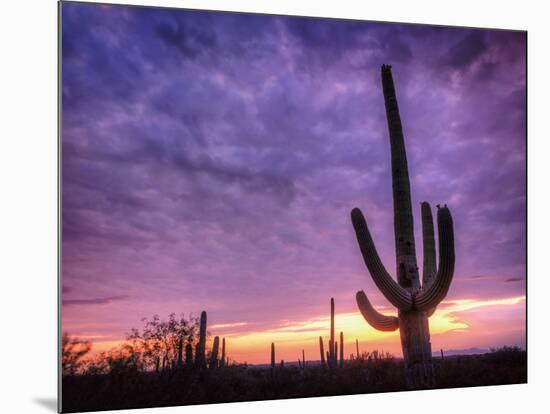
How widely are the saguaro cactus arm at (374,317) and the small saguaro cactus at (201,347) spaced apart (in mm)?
1699

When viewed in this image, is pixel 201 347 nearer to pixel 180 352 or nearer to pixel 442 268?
pixel 180 352

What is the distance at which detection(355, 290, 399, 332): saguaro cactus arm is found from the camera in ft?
28.7

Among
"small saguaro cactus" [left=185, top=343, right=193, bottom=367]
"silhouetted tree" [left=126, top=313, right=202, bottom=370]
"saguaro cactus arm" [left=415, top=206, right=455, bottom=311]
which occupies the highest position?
"saguaro cactus arm" [left=415, top=206, right=455, bottom=311]

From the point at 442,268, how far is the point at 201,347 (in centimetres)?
260

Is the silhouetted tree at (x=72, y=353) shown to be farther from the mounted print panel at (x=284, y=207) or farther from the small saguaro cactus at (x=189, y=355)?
the small saguaro cactus at (x=189, y=355)

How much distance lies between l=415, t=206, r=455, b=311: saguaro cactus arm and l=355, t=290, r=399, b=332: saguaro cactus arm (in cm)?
32

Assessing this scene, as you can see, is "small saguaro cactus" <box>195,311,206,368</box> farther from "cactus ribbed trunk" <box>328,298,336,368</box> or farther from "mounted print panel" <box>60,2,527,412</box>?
"cactus ribbed trunk" <box>328,298,336,368</box>

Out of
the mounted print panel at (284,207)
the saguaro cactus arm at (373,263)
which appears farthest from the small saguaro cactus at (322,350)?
the saguaro cactus arm at (373,263)

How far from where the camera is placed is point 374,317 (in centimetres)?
872

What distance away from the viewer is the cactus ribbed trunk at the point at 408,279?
8766 mm

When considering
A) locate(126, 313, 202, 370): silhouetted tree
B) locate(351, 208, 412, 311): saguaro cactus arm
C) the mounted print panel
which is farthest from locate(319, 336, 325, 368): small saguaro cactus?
locate(126, 313, 202, 370): silhouetted tree
